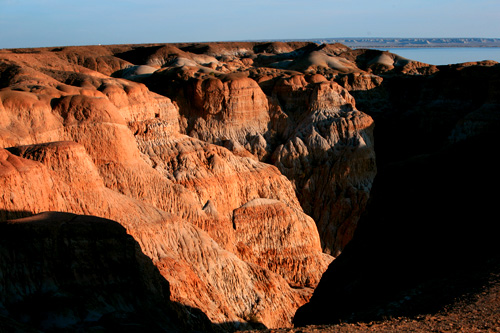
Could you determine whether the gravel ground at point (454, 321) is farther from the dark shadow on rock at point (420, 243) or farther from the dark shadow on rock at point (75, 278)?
the dark shadow on rock at point (75, 278)

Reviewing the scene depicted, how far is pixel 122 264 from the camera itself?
19.3 m

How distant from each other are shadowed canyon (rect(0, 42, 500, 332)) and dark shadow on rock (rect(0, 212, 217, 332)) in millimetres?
42

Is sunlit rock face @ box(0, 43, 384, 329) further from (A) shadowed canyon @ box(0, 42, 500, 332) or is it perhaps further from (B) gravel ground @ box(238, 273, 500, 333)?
(B) gravel ground @ box(238, 273, 500, 333)

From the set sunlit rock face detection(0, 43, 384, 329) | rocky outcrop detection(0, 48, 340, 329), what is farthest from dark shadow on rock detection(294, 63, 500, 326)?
sunlit rock face detection(0, 43, 384, 329)

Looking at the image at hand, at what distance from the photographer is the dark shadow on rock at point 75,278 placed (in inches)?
677

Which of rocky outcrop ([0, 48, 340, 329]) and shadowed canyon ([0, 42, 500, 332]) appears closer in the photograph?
shadowed canyon ([0, 42, 500, 332])

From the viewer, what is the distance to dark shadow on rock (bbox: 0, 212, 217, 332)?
17.2m

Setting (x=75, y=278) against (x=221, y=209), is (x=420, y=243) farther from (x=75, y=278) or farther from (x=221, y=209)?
(x=221, y=209)

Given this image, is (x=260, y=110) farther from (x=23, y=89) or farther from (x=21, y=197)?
(x=21, y=197)

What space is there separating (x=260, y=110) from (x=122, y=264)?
3519 cm

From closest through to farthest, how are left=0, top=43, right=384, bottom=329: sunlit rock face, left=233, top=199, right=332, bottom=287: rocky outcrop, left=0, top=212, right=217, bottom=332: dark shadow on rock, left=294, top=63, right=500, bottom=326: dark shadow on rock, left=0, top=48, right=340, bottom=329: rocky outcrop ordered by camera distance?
left=294, top=63, right=500, bottom=326: dark shadow on rock < left=0, top=212, right=217, bottom=332: dark shadow on rock < left=0, top=48, right=340, bottom=329: rocky outcrop < left=0, top=43, right=384, bottom=329: sunlit rock face < left=233, top=199, right=332, bottom=287: rocky outcrop

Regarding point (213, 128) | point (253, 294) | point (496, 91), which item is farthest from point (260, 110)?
point (253, 294)

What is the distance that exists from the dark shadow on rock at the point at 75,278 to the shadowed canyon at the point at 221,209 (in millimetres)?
42

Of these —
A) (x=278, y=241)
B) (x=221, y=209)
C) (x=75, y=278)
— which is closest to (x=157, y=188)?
(x=221, y=209)
